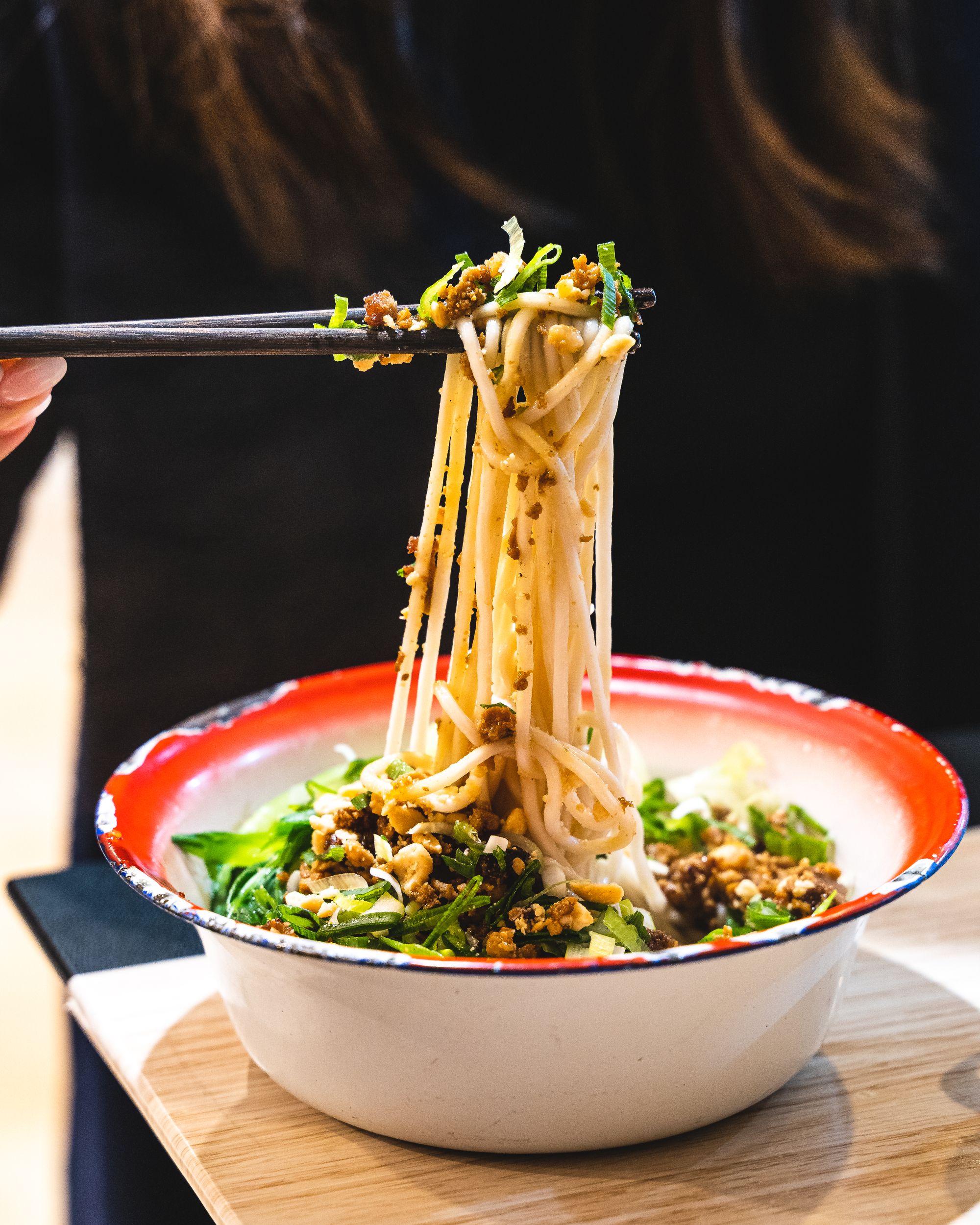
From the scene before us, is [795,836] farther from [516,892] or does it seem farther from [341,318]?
[341,318]

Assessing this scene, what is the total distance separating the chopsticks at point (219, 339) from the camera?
37.7 inches

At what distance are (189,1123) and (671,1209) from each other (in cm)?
41

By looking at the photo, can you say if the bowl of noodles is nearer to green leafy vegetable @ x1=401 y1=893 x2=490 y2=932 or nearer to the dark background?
green leafy vegetable @ x1=401 y1=893 x2=490 y2=932

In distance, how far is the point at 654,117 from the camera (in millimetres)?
2336

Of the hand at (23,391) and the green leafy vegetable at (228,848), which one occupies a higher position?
the hand at (23,391)

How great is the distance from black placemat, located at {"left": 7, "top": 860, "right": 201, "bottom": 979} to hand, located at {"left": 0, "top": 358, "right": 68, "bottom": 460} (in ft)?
1.66

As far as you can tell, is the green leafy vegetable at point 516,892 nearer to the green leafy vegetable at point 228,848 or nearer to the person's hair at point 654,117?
the green leafy vegetable at point 228,848

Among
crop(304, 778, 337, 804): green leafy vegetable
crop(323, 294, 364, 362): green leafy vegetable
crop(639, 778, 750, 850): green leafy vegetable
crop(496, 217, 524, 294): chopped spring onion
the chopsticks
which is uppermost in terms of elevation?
crop(496, 217, 524, 294): chopped spring onion

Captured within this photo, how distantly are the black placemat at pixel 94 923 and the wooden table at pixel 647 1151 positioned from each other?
0.38ft

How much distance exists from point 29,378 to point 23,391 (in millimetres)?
15

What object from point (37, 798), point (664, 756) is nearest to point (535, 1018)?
point (664, 756)

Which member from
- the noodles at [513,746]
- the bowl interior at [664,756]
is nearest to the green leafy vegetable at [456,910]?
the noodles at [513,746]

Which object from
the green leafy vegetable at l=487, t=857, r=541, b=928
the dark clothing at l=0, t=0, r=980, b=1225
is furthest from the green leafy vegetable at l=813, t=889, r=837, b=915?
the dark clothing at l=0, t=0, r=980, b=1225

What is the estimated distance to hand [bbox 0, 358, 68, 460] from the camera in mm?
1125
